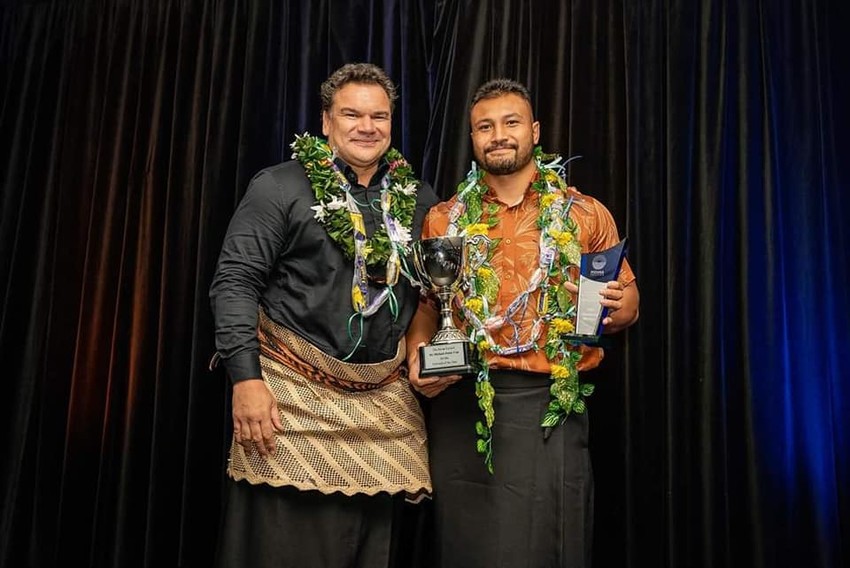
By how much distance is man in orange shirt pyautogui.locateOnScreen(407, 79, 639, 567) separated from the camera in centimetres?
197

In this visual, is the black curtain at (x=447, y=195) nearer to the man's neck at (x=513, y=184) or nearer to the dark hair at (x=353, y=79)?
the man's neck at (x=513, y=184)

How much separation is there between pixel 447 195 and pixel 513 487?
1224mm

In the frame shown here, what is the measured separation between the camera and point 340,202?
2.02m

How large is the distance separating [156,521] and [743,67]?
2833 millimetres

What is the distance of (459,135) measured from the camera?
2756 mm

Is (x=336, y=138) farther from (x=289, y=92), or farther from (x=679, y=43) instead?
(x=679, y=43)

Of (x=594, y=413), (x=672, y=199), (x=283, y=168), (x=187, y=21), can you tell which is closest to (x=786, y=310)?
(x=672, y=199)

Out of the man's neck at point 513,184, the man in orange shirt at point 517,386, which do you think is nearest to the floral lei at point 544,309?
the man in orange shirt at point 517,386

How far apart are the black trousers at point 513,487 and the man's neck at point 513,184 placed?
58 centimetres

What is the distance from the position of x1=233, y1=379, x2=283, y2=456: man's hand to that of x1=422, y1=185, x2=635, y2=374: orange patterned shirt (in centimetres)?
64

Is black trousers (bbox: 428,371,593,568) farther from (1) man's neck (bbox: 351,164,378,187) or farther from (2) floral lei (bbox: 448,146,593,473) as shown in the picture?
(1) man's neck (bbox: 351,164,378,187)

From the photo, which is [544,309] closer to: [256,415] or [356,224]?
[356,224]

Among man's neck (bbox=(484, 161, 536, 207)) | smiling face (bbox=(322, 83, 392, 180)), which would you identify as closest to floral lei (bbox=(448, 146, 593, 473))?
man's neck (bbox=(484, 161, 536, 207))

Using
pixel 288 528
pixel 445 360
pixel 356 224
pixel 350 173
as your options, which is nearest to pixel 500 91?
pixel 350 173
